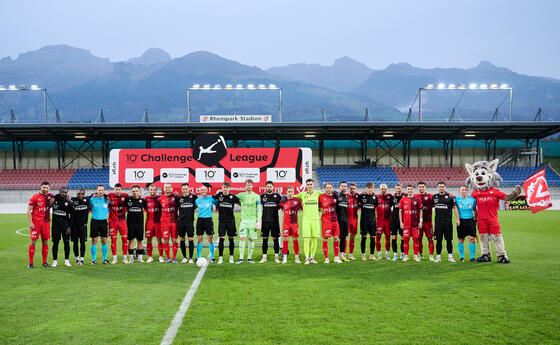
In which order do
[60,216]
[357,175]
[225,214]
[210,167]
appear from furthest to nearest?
[357,175] → [210,167] → [225,214] → [60,216]

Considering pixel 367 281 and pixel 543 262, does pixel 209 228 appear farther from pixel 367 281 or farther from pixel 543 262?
pixel 543 262

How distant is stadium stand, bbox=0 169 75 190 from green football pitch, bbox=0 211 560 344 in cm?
3301

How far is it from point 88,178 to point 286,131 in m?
20.5

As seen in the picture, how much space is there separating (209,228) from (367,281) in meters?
4.11

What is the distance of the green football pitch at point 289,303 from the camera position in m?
4.80

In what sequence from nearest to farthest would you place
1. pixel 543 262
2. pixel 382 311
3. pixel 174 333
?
pixel 174 333
pixel 382 311
pixel 543 262

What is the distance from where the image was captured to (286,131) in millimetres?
38594

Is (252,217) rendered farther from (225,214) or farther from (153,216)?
(153,216)

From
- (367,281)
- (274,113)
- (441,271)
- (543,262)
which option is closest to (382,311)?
(367,281)

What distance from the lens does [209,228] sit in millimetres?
9625

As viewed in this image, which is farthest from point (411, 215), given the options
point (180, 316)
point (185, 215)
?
point (180, 316)

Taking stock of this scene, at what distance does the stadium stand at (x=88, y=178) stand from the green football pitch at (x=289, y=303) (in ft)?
97.2

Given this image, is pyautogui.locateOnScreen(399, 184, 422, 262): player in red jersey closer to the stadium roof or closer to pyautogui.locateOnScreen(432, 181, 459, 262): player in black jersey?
pyautogui.locateOnScreen(432, 181, 459, 262): player in black jersey

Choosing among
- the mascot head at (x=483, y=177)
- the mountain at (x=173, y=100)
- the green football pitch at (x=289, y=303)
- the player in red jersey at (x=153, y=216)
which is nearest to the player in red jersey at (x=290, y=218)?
the green football pitch at (x=289, y=303)
